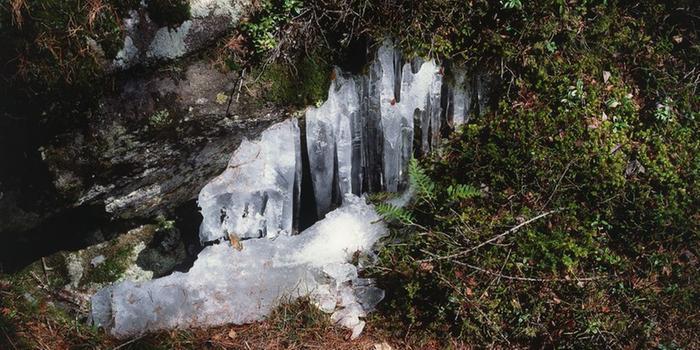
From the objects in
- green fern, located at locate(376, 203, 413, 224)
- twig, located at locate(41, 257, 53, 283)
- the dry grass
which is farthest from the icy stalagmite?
twig, located at locate(41, 257, 53, 283)

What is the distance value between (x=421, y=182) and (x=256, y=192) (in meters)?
1.58

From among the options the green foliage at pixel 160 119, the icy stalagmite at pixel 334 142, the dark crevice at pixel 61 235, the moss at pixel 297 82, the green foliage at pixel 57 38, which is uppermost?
the green foliage at pixel 57 38

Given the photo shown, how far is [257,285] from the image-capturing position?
5137mm

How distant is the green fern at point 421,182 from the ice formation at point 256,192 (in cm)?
108

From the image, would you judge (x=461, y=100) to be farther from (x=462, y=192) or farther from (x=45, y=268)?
(x=45, y=268)

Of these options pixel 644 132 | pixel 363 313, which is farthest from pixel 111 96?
pixel 644 132

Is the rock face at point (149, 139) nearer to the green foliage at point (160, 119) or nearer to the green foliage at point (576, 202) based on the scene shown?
the green foliage at point (160, 119)

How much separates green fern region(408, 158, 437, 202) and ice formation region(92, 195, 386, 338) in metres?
0.58

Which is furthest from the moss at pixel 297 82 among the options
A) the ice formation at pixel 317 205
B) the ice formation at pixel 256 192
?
the ice formation at pixel 256 192

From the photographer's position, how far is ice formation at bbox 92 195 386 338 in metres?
5.05

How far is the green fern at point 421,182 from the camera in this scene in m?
4.87

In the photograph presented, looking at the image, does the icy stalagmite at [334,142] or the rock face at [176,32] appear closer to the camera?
the rock face at [176,32]

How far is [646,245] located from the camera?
Answer: 4.62 m

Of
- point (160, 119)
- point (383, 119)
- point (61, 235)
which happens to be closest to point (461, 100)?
point (383, 119)
